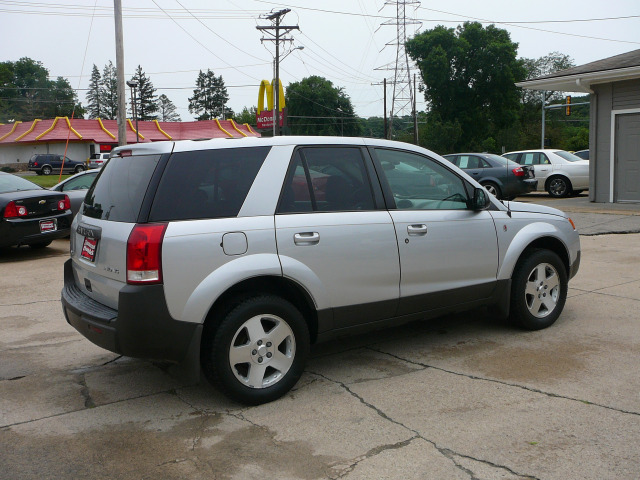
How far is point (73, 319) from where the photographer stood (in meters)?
4.41

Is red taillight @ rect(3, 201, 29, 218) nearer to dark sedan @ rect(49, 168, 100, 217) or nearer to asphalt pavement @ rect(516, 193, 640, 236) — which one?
dark sedan @ rect(49, 168, 100, 217)

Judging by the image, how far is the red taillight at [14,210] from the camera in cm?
1021

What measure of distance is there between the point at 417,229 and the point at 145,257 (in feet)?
6.83

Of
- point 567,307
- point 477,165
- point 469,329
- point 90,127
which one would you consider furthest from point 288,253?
point 90,127

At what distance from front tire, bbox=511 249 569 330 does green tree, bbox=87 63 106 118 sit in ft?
432

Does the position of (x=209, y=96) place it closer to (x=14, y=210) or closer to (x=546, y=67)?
(x=546, y=67)

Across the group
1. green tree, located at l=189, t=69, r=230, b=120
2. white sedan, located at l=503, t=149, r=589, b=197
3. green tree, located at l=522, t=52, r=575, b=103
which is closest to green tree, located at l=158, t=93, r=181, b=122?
green tree, located at l=189, t=69, r=230, b=120

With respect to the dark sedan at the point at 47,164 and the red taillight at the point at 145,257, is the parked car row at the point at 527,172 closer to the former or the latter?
the red taillight at the point at 145,257

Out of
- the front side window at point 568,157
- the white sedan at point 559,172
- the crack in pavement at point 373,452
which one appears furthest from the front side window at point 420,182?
the front side window at point 568,157

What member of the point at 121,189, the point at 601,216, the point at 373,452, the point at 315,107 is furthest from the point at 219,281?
the point at 315,107

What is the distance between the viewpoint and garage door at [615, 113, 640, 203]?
16656mm

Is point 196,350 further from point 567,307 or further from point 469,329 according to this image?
point 567,307

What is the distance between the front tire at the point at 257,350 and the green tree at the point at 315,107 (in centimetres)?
9516

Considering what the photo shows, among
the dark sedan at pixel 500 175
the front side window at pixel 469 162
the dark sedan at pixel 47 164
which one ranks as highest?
the dark sedan at pixel 47 164
